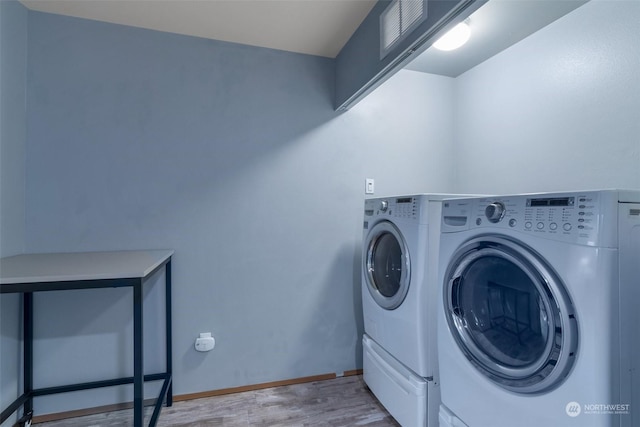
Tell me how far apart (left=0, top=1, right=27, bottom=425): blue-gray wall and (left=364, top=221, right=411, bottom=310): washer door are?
1.88 m

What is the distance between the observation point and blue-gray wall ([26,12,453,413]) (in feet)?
Result: 5.47

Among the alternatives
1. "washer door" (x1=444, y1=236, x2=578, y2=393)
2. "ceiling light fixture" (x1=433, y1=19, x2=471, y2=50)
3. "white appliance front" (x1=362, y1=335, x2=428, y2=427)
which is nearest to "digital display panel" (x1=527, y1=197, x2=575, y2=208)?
"washer door" (x1=444, y1=236, x2=578, y2=393)

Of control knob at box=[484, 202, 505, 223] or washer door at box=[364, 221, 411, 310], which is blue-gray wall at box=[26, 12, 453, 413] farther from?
control knob at box=[484, 202, 505, 223]

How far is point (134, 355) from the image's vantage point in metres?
1.10

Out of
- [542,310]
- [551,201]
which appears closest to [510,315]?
[542,310]

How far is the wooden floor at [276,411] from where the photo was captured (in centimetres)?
163

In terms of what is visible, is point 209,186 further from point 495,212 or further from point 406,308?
point 495,212

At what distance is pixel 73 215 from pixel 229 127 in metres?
1.00

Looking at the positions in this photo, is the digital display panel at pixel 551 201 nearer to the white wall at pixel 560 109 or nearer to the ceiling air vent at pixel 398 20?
the ceiling air vent at pixel 398 20

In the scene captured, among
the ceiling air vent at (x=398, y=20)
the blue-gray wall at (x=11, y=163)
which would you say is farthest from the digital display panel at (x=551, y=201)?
the blue-gray wall at (x=11, y=163)

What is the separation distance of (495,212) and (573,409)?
0.58 m

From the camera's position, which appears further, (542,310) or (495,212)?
(495,212)

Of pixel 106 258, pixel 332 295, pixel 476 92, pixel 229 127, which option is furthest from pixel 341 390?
pixel 476 92

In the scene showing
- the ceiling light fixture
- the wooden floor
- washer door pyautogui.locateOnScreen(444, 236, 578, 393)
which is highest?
the ceiling light fixture
